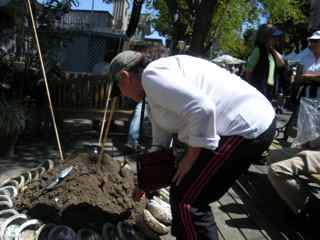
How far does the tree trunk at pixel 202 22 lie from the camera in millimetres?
7521

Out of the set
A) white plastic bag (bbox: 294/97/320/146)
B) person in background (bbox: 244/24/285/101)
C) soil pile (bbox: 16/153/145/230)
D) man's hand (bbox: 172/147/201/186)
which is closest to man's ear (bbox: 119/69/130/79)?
man's hand (bbox: 172/147/201/186)

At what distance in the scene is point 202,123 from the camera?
2240mm

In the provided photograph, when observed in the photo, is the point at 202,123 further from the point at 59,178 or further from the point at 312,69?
the point at 312,69

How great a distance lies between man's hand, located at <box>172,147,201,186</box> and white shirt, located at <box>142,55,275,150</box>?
48 mm

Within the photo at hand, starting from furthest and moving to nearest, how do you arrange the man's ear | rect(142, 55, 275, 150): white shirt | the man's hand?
1. the man's ear
2. the man's hand
3. rect(142, 55, 275, 150): white shirt

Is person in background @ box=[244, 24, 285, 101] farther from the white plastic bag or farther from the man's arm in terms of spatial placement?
the white plastic bag

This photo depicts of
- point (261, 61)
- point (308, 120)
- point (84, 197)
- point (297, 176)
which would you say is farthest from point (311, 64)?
point (84, 197)

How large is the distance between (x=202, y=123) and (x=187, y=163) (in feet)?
0.91

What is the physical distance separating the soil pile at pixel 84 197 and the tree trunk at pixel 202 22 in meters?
4.24

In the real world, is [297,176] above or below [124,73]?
below

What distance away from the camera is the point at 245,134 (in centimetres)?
239

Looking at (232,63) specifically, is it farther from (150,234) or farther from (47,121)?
(150,234)

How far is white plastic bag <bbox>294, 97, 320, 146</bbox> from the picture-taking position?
16.3ft

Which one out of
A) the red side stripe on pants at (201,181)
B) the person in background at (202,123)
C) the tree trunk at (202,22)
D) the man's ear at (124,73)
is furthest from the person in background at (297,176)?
the tree trunk at (202,22)
